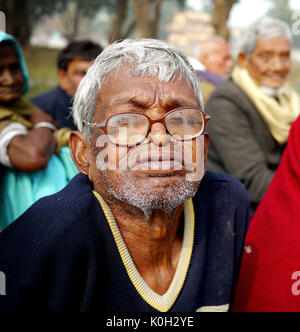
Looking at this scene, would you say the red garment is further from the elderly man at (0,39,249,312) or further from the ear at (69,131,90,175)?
the ear at (69,131,90,175)

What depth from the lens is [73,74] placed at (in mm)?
3760

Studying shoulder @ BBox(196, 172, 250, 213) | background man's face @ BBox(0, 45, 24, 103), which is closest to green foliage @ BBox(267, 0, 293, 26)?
background man's face @ BBox(0, 45, 24, 103)

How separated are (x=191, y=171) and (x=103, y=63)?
1.88 ft

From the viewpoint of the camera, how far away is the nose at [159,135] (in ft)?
4.66

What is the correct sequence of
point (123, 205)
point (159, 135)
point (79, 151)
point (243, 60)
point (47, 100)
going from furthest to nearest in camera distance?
point (47, 100)
point (243, 60)
point (79, 151)
point (123, 205)
point (159, 135)

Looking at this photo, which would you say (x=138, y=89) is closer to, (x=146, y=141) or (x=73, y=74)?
(x=146, y=141)

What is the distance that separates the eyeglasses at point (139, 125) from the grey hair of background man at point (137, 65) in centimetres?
14

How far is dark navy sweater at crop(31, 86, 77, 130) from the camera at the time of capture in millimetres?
3653

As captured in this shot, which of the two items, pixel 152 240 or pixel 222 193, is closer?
pixel 152 240

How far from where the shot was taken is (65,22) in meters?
40.8

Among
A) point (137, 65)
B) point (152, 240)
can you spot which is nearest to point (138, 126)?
point (137, 65)

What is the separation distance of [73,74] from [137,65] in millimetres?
2418
